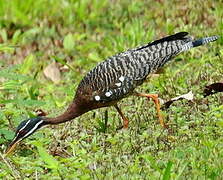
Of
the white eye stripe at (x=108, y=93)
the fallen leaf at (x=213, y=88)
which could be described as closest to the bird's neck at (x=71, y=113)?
the white eye stripe at (x=108, y=93)

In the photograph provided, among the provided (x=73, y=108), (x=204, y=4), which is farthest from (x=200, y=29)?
(x=73, y=108)

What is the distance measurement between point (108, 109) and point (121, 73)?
102cm

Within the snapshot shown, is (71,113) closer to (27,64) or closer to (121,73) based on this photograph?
(121,73)

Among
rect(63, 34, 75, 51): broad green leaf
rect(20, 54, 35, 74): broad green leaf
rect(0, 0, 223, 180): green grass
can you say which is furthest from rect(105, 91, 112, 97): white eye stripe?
rect(63, 34, 75, 51): broad green leaf

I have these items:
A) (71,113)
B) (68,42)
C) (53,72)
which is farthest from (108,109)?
(68,42)

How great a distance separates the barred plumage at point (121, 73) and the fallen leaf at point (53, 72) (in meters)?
2.47

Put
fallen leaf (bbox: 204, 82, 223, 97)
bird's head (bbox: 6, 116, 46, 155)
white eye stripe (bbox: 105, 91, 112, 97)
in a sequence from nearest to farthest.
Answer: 1. bird's head (bbox: 6, 116, 46, 155)
2. white eye stripe (bbox: 105, 91, 112, 97)
3. fallen leaf (bbox: 204, 82, 223, 97)

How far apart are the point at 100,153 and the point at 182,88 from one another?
5.38ft

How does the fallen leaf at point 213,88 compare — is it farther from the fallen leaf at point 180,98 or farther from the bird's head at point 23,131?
the bird's head at point 23,131

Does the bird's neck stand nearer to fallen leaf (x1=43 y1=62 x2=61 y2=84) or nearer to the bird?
the bird

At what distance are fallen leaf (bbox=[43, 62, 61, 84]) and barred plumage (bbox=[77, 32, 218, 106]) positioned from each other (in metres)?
2.47

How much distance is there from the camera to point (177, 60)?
8414mm

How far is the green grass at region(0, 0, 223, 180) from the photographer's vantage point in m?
5.56

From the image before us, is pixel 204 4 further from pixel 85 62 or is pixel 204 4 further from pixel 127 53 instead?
pixel 127 53
